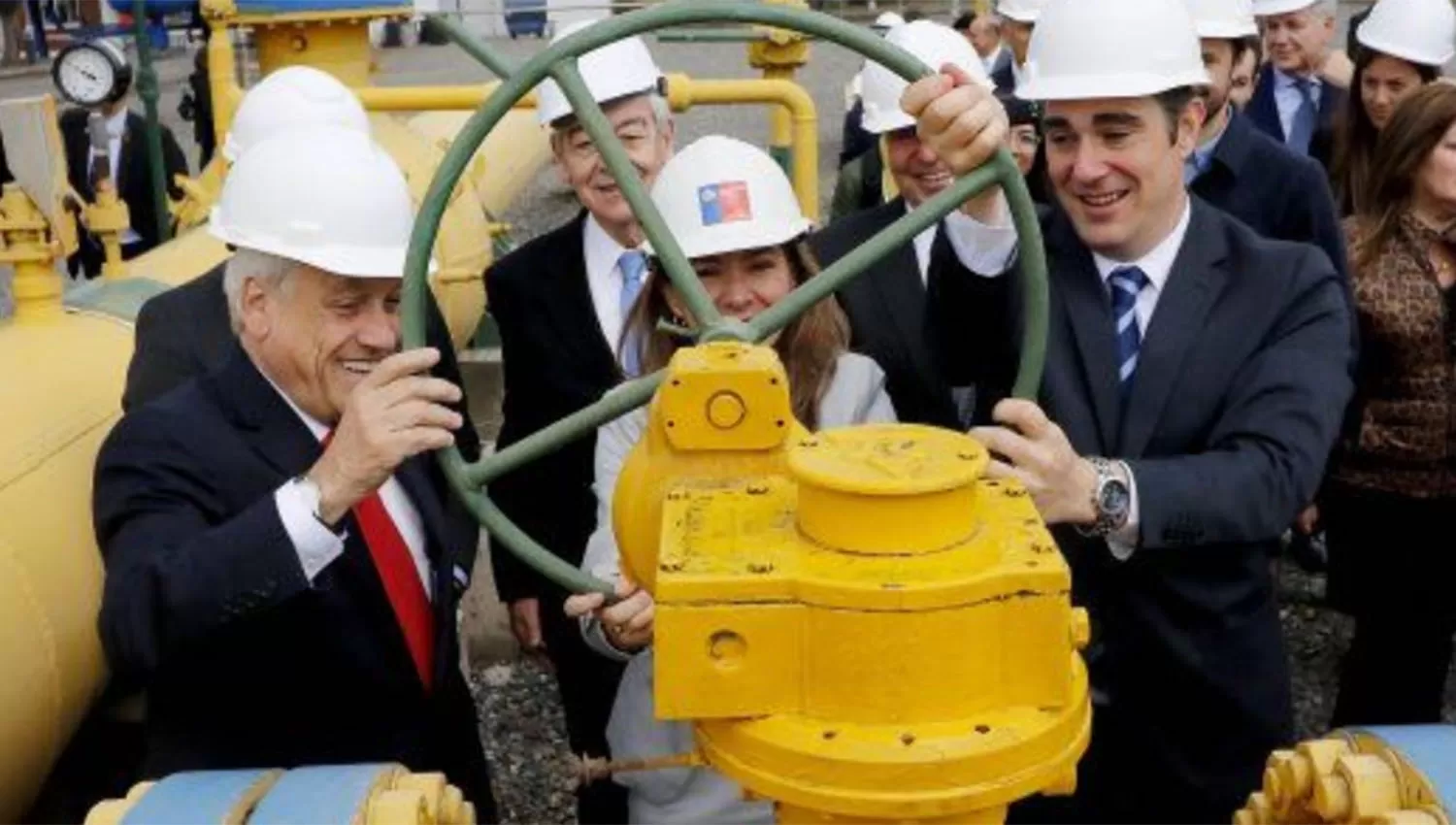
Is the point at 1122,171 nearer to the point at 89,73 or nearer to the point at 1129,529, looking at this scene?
the point at 1129,529

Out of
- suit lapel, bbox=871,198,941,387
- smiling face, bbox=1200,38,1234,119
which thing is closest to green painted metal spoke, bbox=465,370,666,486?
suit lapel, bbox=871,198,941,387

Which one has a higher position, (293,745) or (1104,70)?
(1104,70)

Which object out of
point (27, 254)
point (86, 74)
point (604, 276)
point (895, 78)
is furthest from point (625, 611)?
point (86, 74)

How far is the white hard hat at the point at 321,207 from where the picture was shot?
5.77 feet

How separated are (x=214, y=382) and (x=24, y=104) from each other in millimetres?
1530

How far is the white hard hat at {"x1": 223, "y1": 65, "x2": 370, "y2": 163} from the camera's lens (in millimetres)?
3076

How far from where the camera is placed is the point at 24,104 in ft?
9.98

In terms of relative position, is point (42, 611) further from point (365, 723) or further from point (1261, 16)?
point (1261, 16)

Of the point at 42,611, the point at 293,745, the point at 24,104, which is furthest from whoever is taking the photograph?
the point at 24,104

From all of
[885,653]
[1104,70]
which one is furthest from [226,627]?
[1104,70]

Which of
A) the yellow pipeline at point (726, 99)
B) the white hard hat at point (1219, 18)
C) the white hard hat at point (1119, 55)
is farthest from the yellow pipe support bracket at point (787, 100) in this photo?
the white hard hat at point (1119, 55)

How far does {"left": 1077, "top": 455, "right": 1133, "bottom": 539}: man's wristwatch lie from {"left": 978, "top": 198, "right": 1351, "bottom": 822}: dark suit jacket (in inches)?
5.7

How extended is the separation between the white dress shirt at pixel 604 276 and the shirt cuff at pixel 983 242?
858 mm

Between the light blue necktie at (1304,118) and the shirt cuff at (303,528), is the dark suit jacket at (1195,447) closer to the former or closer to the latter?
the shirt cuff at (303,528)
